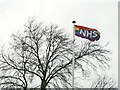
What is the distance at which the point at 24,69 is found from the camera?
2922 cm

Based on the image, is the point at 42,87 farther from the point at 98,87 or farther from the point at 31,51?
the point at 98,87

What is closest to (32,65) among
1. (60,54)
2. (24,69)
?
(24,69)

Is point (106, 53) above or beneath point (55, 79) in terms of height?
above

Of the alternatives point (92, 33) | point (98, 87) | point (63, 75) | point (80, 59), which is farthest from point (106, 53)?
point (98, 87)

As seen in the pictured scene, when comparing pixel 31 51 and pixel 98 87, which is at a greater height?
pixel 31 51

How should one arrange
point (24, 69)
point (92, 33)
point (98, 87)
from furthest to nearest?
point (98, 87)
point (24, 69)
point (92, 33)

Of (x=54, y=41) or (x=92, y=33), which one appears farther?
(x=54, y=41)

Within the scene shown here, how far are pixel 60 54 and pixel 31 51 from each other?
8.70 ft

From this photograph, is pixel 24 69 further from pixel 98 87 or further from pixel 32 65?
pixel 98 87

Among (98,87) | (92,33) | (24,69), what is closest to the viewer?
(92,33)

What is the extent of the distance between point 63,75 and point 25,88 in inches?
141

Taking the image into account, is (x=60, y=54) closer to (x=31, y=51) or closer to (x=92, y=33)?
(x=31, y=51)

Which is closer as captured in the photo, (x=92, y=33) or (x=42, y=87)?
(x=92, y=33)

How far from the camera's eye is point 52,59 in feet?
99.2
